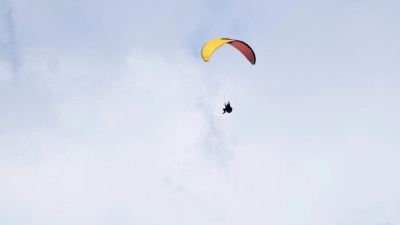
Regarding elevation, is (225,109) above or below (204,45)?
below

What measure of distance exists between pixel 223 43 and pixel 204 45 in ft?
7.82

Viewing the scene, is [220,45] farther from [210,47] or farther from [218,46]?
[210,47]

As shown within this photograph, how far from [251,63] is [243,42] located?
271 centimetres

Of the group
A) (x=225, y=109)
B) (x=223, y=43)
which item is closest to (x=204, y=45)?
(x=223, y=43)

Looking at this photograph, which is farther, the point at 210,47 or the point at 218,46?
the point at 210,47

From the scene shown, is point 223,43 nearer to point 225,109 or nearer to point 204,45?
point 204,45

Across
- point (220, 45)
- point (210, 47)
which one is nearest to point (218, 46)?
point (220, 45)

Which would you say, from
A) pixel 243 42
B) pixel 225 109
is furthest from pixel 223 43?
pixel 225 109

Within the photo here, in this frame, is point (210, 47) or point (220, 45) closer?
point (220, 45)

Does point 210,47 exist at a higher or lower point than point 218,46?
higher

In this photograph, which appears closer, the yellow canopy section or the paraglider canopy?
the paraglider canopy

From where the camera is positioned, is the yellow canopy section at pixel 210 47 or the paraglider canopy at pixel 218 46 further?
the yellow canopy section at pixel 210 47

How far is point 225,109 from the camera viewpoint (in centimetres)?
7350

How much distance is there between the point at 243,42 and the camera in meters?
71.4
